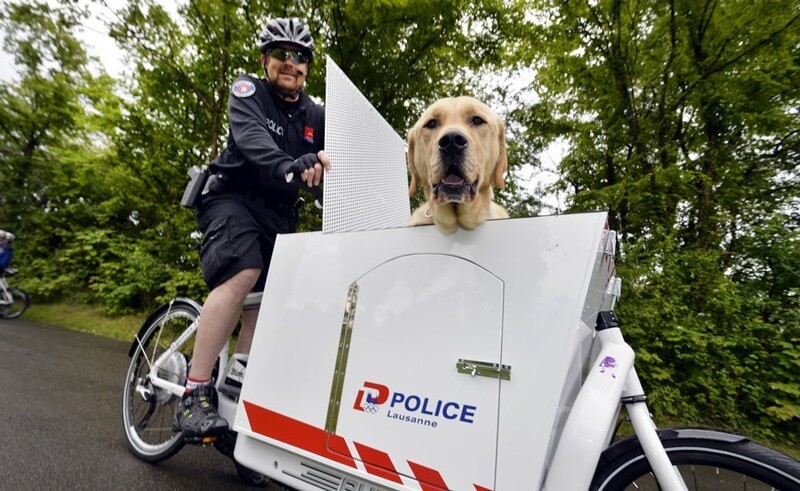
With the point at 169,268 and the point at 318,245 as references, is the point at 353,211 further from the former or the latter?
the point at 169,268

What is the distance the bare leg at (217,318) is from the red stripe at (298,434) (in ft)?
1.54

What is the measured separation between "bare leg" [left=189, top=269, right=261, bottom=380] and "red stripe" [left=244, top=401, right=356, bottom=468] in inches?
18.5

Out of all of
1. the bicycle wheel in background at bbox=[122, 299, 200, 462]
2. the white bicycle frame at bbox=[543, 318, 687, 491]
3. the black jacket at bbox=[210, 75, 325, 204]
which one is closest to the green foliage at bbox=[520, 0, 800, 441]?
the white bicycle frame at bbox=[543, 318, 687, 491]

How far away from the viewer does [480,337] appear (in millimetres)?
1137

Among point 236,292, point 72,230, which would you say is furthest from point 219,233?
point 72,230

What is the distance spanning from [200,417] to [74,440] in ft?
4.64

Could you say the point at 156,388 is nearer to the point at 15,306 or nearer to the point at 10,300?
the point at 10,300

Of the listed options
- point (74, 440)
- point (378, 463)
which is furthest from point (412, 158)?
point (74, 440)

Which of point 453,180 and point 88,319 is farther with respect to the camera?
point 88,319

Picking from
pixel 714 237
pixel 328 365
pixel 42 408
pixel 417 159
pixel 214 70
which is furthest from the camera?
pixel 214 70

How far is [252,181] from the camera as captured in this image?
204 centimetres

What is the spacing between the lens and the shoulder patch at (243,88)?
1906 millimetres

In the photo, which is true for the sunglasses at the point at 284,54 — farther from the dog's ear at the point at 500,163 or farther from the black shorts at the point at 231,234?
the dog's ear at the point at 500,163

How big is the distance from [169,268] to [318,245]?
7276mm
